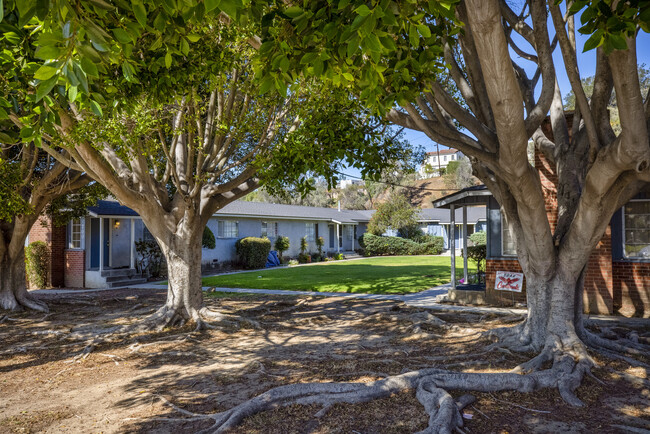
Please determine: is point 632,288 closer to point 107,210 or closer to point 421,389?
point 421,389

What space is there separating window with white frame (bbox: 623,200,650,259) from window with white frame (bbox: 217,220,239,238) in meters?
19.0

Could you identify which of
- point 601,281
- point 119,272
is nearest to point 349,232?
point 119,272

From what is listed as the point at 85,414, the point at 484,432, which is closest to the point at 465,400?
the point at 484,432

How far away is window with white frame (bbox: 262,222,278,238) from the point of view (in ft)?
90.5

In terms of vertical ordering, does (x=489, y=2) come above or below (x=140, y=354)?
above

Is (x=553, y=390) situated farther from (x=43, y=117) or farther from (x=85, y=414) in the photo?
(x=43, y=117)

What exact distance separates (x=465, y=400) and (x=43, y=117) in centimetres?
493

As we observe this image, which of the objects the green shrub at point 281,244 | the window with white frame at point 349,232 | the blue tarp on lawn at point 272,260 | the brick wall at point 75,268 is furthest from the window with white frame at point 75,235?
the window with white frame at point 349,232

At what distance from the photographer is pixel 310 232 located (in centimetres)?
3112

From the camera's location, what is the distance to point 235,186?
10055 mm

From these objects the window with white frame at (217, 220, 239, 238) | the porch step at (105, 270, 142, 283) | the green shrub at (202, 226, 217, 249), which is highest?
the window with white frame at (217, 220, 239, 238)

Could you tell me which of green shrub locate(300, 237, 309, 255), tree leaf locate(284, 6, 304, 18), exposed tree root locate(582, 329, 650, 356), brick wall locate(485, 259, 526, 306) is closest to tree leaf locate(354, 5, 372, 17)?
tree leaf locate(284, 6, 304, 18)

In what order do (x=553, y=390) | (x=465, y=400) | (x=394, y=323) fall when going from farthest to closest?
1. (x=394, y=323)
2. (x=553, y=390)
3. (x=465, y=400)

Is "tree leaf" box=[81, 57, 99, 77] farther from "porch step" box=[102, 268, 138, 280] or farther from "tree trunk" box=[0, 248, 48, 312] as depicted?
"porch step" box=[102, 268, 138, 280]
